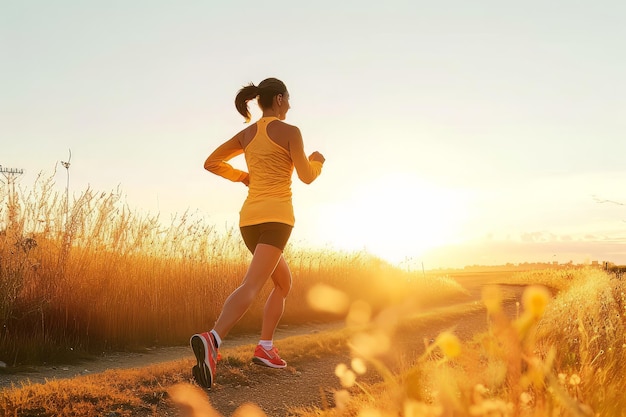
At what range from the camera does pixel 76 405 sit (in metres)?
5.02

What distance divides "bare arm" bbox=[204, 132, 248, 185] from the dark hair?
281mm

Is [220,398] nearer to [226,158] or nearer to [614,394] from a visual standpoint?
[226,158]

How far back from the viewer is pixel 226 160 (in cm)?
522

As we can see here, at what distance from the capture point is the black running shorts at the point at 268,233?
4641 mm

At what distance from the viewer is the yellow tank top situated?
4664 mm

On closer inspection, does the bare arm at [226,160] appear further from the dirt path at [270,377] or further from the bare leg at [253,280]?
the dirt path at [270,377]

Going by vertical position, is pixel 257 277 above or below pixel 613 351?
above

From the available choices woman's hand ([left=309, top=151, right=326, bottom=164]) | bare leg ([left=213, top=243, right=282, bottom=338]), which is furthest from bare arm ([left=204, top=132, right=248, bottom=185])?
bare leg ([left=213, top=243, right=282, bottom=338])

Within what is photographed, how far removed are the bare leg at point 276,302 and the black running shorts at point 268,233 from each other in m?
0.43

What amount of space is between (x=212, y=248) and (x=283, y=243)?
8138mm

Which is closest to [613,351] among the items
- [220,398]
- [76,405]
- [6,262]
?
[220,398]

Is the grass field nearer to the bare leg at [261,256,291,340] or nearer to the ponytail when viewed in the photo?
the bare leg at [261,256,291,340]

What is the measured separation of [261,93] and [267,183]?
755 millimetres

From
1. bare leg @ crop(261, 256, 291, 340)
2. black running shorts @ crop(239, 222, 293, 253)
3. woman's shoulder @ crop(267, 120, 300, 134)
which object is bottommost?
bare leg @ crop(261, 256, 291, 340)
